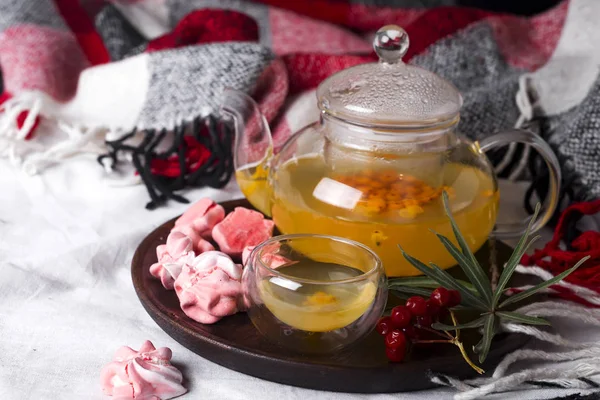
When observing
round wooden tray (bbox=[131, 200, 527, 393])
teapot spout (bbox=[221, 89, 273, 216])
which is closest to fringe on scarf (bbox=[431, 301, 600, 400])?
round wooden tray (bbox=[131, 200, 527, 393])

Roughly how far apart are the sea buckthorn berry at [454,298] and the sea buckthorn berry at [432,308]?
1 cm

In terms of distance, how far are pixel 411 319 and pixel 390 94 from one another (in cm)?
23

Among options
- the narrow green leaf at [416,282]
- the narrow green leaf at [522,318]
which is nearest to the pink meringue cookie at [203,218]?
the narrow green leaf at [416,282]

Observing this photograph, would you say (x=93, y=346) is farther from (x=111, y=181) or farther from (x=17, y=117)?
(x=17, y=117)

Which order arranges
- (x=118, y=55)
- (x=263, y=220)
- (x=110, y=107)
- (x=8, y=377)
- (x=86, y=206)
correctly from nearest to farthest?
(x=8, y=377), (x=263, y=220), (x=86, y=206), (x=110, y=107), (x=118, y=55)

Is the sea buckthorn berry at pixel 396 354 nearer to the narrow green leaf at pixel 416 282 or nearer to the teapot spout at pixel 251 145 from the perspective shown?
the narrow green leaf at pixel 416 282

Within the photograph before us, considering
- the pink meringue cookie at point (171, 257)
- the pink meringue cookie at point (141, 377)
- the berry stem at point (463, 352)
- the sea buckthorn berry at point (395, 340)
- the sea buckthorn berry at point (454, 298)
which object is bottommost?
the pink meringue cookie at point (141, 377)

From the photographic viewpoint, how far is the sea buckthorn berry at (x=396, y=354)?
2.02 ft

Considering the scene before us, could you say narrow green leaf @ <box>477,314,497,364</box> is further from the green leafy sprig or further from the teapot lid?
the teapot lid

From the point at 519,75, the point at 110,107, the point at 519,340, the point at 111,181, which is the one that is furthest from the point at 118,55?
the point at 519,340

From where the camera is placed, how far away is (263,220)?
832 millimetres

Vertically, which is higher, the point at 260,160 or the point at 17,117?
the point at 260,160

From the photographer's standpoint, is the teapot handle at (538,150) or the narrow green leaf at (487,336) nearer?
the narrow green leaf at (487,336)

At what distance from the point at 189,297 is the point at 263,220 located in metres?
0.18
